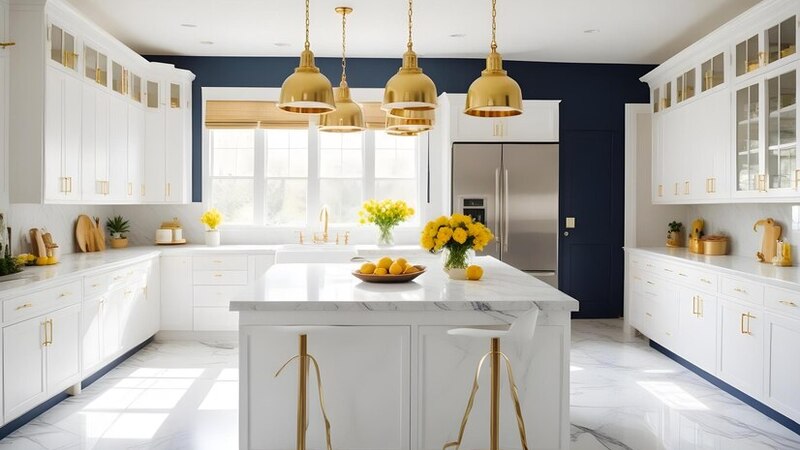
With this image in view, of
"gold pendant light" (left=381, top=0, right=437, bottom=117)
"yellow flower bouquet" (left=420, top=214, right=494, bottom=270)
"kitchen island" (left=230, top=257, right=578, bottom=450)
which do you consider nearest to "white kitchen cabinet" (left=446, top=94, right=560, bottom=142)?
"yellow flower bouquet" (left=420, top=214, right=494, bottom=270)

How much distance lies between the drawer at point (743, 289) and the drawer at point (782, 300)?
0.07 meters

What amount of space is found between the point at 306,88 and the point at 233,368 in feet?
9.04

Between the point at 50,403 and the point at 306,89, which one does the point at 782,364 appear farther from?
the point at 50,403

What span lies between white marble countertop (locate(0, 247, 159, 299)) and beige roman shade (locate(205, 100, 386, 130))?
151cm

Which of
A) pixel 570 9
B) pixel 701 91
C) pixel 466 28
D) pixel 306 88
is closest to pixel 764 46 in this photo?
pixel 701 91

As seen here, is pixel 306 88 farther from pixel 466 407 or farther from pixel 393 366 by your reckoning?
pixel 466 407

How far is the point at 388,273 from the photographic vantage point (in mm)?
3184

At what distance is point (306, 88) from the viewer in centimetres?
283

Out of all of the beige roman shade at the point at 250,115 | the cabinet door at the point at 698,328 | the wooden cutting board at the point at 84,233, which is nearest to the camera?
the cabinet door at the point at 698,328

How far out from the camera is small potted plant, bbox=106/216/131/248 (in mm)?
5668

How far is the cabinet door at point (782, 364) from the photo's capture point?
10.7 feet

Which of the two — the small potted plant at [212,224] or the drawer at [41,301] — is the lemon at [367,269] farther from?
the small potted plant at [212,224]

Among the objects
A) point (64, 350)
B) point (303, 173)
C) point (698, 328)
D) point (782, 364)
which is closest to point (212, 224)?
point (303, 173)

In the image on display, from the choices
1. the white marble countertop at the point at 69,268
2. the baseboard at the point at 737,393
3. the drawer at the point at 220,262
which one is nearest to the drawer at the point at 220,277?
the drawer at the point at 220,262
